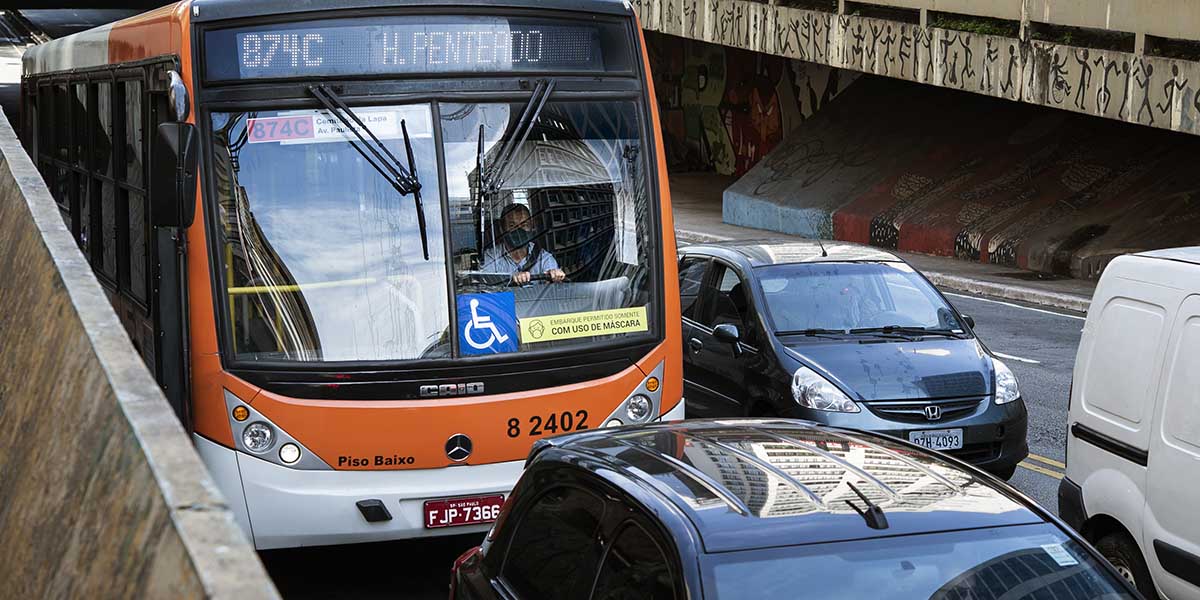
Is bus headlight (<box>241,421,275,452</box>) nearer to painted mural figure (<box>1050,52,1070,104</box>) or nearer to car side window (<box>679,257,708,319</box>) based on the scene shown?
car side window (<box>679,257,708,319</box>)

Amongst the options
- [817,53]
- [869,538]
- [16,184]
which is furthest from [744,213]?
[869,538]

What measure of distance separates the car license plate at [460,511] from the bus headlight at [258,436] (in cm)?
82

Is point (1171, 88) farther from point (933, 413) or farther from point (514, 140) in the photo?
point (514, 140)

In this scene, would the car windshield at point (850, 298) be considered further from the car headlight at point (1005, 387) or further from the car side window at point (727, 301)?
the car headlight at point (1005, 387)

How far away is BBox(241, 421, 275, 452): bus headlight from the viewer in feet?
25.1

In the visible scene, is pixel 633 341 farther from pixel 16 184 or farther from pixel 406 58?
pixel 16 184

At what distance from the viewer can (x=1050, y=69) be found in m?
23.1

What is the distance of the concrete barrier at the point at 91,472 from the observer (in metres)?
3.05

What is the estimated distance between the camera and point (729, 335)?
10.5m

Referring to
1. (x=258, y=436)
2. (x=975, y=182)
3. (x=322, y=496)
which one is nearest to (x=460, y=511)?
(x=322, y=496)

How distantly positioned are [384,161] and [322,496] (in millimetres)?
1659

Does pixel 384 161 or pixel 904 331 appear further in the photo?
pixel 904 331

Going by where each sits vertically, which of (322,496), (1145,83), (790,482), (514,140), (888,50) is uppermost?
(888,50)

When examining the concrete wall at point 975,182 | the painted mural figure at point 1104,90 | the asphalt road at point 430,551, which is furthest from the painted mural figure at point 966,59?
the asphalt road at point 430,551
